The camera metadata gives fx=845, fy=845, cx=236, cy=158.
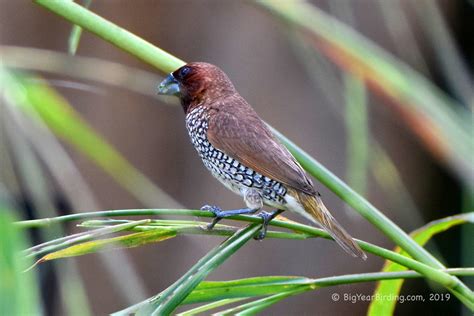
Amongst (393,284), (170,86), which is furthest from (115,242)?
(170,86)

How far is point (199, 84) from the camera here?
261 centimetres

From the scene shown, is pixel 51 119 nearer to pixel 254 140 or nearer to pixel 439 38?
pixel 439 38

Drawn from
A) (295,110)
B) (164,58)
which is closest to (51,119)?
(164,58)

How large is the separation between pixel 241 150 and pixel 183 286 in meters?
1.18

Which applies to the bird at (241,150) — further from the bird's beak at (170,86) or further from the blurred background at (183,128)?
the blurred background at (183,128)

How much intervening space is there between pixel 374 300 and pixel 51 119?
0.80m

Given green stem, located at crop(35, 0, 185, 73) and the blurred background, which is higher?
the blurred background

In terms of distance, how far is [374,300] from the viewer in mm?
1800

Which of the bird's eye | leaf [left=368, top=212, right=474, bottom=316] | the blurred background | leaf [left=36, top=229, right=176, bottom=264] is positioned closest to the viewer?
leaf [left=36, top=229, right=176, bottom=264]

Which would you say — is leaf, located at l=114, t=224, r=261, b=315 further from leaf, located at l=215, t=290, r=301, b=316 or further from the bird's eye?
the bird's eye

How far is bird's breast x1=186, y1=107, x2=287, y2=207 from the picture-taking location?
7.51 ft

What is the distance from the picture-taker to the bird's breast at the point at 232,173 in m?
2.29

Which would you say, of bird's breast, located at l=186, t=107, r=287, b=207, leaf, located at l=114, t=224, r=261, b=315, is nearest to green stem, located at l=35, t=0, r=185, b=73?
leaf, located at l=114, t=224, r=261, b=315

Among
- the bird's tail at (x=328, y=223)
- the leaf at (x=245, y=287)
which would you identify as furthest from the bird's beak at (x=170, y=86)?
the leaf at (x=245, y=287)
